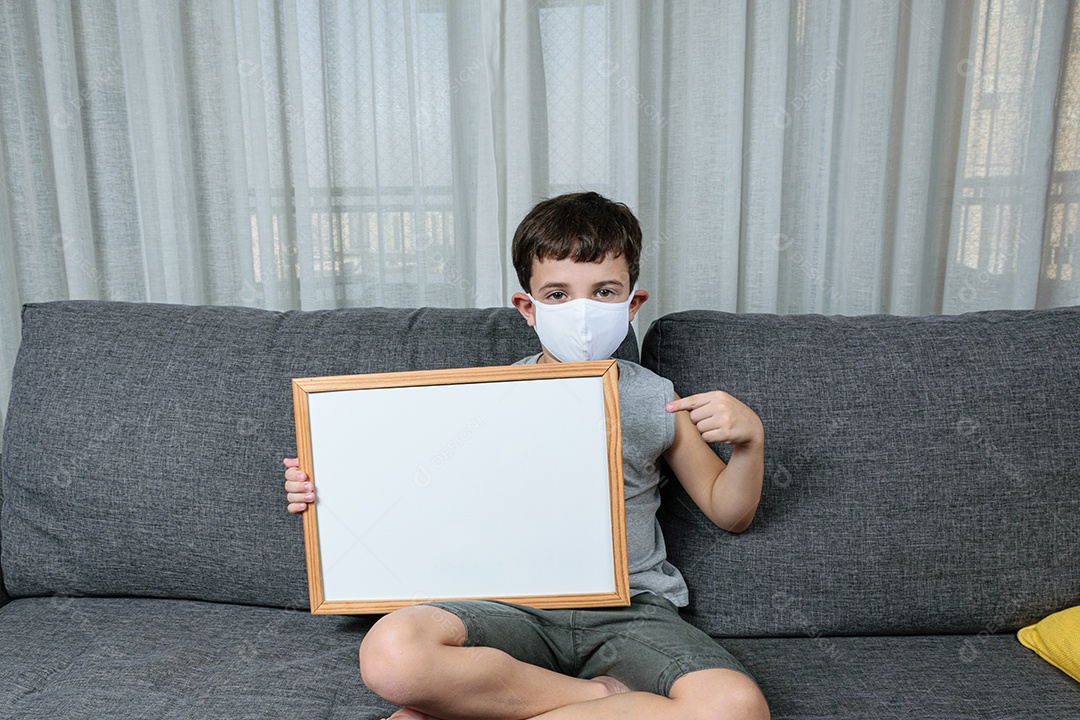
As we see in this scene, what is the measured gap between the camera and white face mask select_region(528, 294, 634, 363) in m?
1.12

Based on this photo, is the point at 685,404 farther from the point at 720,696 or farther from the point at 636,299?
the point at 720,696

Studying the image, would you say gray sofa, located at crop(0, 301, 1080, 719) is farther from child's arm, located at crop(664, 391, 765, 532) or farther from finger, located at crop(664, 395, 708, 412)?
finger, located at crop(664, 395, 708, 412)

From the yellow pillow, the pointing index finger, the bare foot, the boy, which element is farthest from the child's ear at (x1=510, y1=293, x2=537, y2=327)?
the yellow pillow

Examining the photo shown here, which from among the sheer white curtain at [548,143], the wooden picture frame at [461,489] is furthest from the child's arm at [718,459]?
the sheer white curtain at [548,143]

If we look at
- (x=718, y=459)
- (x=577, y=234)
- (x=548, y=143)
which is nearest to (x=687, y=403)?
(x=718, y=459)

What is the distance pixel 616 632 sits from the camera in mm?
1081

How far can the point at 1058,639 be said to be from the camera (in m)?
1.09

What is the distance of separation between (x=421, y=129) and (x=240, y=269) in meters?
0.56

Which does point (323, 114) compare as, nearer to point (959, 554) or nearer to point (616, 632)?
point (616, 632)

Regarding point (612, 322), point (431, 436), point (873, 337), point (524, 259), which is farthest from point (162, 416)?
point (873, 337)

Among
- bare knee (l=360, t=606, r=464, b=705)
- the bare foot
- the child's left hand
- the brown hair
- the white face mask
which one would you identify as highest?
the brown hair

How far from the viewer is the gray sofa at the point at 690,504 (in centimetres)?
115

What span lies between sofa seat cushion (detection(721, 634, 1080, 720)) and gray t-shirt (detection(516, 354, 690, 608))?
14 centimetres

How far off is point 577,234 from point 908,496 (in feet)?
2.10
